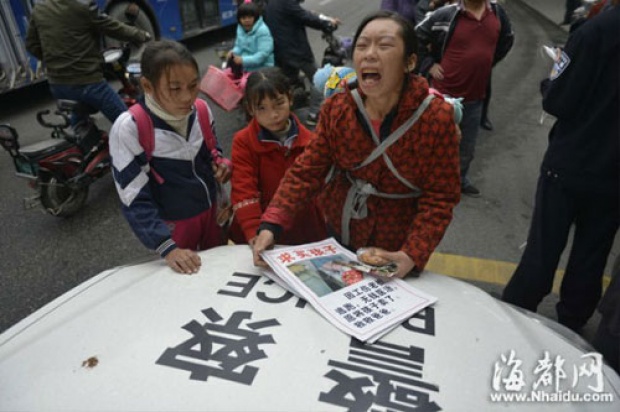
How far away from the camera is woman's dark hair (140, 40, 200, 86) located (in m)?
1.54

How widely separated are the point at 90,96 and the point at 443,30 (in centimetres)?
306

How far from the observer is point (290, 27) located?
4.79m

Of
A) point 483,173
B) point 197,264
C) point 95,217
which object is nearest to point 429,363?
point 197,264

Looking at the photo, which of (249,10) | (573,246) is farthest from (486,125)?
(573,246)

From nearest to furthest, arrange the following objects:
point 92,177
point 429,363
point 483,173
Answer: point 429,363 < point 92,177 < point 483,173

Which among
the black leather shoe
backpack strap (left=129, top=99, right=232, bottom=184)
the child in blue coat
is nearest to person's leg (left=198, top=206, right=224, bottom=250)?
backpack strap (left=129, top=99, right=232, bottom=184)

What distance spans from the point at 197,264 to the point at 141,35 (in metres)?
3.03

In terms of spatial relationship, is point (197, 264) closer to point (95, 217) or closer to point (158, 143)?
point (158, 143)

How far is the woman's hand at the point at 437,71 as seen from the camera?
3.54 metres

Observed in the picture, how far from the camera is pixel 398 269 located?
1349mm

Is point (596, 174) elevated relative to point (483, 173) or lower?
elevated

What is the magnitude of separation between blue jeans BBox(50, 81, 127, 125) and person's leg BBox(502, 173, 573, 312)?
3490mm

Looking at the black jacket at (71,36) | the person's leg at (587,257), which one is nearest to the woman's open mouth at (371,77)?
the person's leg at (587,257)

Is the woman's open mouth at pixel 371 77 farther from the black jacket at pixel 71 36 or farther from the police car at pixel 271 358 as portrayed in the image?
the black jacket at pixel 71 36
